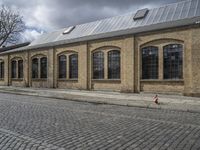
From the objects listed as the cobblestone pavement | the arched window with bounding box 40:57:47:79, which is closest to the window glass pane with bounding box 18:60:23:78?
the arched window with bounding box 40:57:47:79

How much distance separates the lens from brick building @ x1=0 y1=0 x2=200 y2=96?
65.7 ft

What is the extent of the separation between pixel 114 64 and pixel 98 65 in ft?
6.70

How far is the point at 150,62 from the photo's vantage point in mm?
22125

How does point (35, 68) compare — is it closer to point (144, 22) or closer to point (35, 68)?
point (35, 68)

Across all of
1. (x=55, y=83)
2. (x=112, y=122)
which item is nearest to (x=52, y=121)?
(x=112, y=122)

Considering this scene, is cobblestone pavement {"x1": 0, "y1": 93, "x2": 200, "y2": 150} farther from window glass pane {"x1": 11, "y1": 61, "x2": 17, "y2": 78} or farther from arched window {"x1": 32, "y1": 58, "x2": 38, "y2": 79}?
window glass pane {"x1": 11, "y1": 61, "x2": 17, "y2": 78}

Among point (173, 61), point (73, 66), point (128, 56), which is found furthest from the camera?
point (73, 66)

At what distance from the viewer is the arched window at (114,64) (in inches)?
958

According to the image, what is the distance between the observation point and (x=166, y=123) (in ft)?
31.7

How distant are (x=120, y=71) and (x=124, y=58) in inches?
49.8

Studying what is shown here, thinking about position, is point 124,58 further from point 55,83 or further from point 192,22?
point 55,83

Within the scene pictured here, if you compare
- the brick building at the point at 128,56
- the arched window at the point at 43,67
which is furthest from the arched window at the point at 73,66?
the arched window at the point at 43,67

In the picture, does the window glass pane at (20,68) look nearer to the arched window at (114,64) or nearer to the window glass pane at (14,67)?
the window glass pane at (14,67)

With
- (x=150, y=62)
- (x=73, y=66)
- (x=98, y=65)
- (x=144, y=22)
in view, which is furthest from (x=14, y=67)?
(x=150, y=62)
